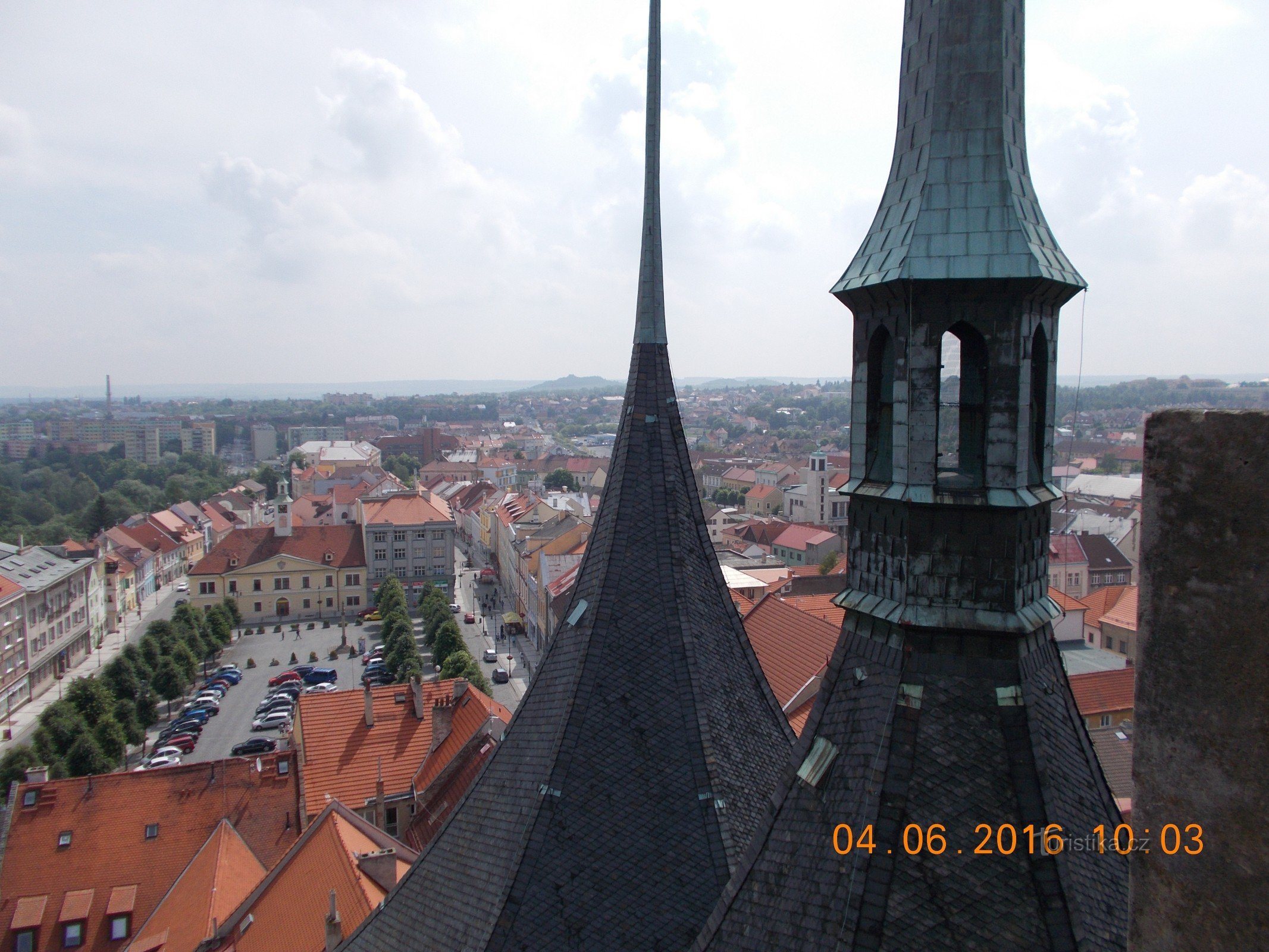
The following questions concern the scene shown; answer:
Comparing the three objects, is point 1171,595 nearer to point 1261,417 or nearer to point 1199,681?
point 1199,681

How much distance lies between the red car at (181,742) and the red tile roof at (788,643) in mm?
31332

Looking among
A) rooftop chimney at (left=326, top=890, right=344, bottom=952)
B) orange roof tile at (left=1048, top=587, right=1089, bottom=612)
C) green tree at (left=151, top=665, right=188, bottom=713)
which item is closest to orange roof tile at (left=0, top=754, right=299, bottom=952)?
rooftop chimney at (left=326, top=890, right=344, bottom=952)

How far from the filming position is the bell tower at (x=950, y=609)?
589cm

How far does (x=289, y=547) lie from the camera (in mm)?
80625

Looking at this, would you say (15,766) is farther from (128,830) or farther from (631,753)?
(631,753)

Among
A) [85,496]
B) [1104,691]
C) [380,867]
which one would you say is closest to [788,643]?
[380,867]

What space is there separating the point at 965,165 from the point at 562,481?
142739mm

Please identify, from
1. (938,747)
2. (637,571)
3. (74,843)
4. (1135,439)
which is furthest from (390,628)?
A: (1135,439)

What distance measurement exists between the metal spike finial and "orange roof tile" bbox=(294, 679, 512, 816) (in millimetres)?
21756

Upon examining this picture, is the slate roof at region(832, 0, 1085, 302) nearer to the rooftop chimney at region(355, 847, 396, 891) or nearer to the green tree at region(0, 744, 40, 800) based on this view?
the rooftop chimney at region(355, 847, 396, 891)

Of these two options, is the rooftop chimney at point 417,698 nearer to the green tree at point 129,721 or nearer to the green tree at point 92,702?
the green tree at point 92,702

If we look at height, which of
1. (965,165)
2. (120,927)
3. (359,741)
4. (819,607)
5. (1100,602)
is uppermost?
(965,165)

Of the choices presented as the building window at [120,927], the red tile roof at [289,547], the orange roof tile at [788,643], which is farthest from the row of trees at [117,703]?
the orange roof tile at [788,643]

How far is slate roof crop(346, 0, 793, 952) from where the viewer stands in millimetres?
8406
